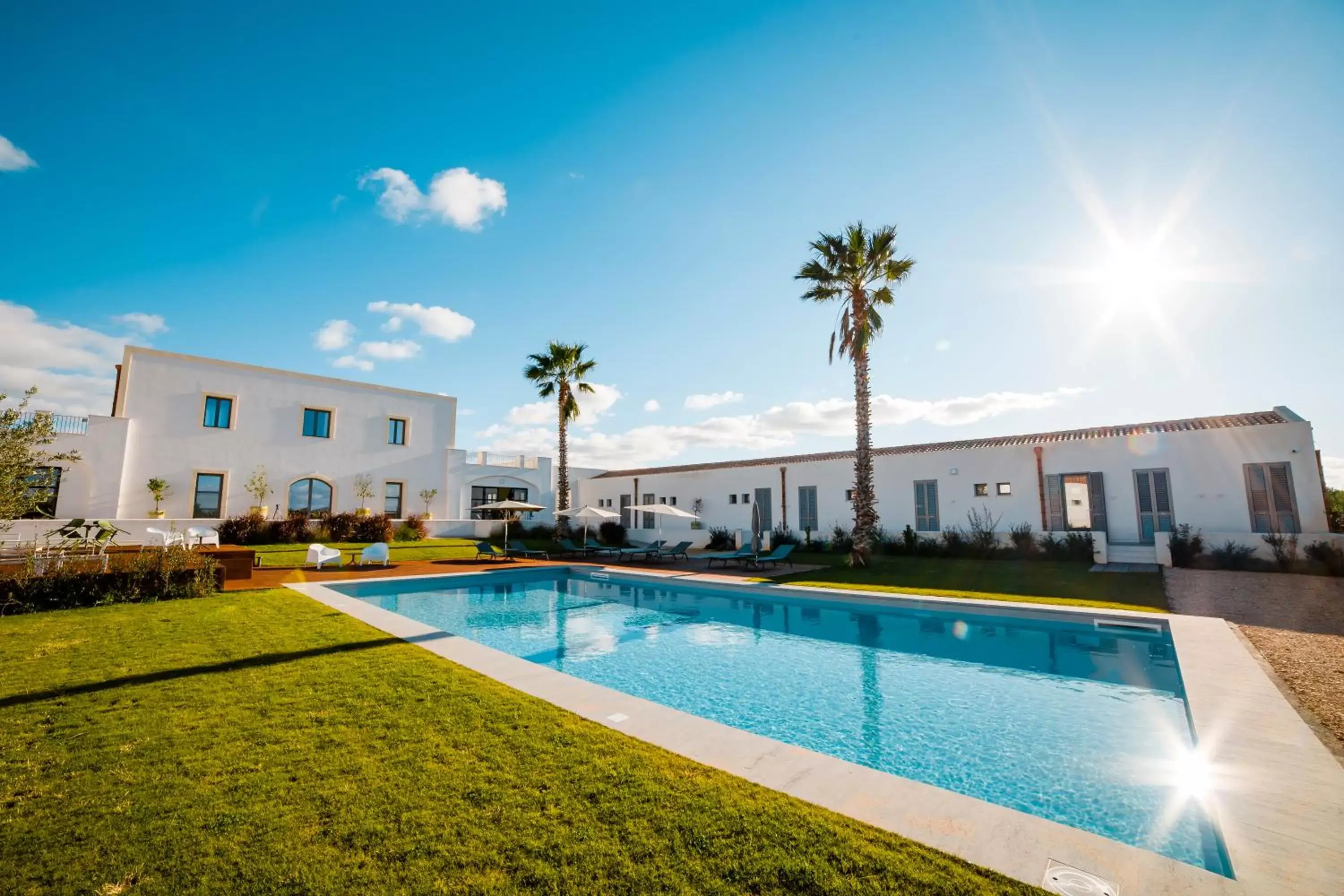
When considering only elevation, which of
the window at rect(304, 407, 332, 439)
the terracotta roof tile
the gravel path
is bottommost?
the gravel path

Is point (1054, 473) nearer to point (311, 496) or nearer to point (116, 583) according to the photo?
point (116, 583)

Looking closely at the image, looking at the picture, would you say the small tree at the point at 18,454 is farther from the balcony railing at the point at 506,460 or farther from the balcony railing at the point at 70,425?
the balcony railing at the point at 506,460

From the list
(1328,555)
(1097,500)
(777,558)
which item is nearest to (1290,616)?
(1328,555)

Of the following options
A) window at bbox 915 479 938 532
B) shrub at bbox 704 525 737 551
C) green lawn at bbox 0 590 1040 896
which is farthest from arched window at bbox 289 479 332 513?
window at bbox 915 479 938 532

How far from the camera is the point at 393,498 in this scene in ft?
83.6

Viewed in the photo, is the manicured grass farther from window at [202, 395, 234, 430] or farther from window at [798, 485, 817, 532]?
window at [202, 395, 234, 430]

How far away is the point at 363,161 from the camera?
1076 centimetres

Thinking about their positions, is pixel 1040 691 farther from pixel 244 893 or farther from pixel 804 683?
pixel 244 893

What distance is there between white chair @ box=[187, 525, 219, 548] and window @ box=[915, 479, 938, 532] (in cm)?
2217

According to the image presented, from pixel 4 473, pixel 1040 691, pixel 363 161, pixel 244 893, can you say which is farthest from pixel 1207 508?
pixel 4 473

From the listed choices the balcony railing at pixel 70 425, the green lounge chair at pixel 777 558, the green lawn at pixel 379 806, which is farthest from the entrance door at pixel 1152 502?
the balcony railing at pixel 70 425

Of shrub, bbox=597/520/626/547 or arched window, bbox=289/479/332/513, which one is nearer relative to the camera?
arched window, bbox=289/479/332/513

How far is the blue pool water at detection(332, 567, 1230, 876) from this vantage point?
4.01 meters

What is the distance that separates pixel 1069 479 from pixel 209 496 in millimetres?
30255
